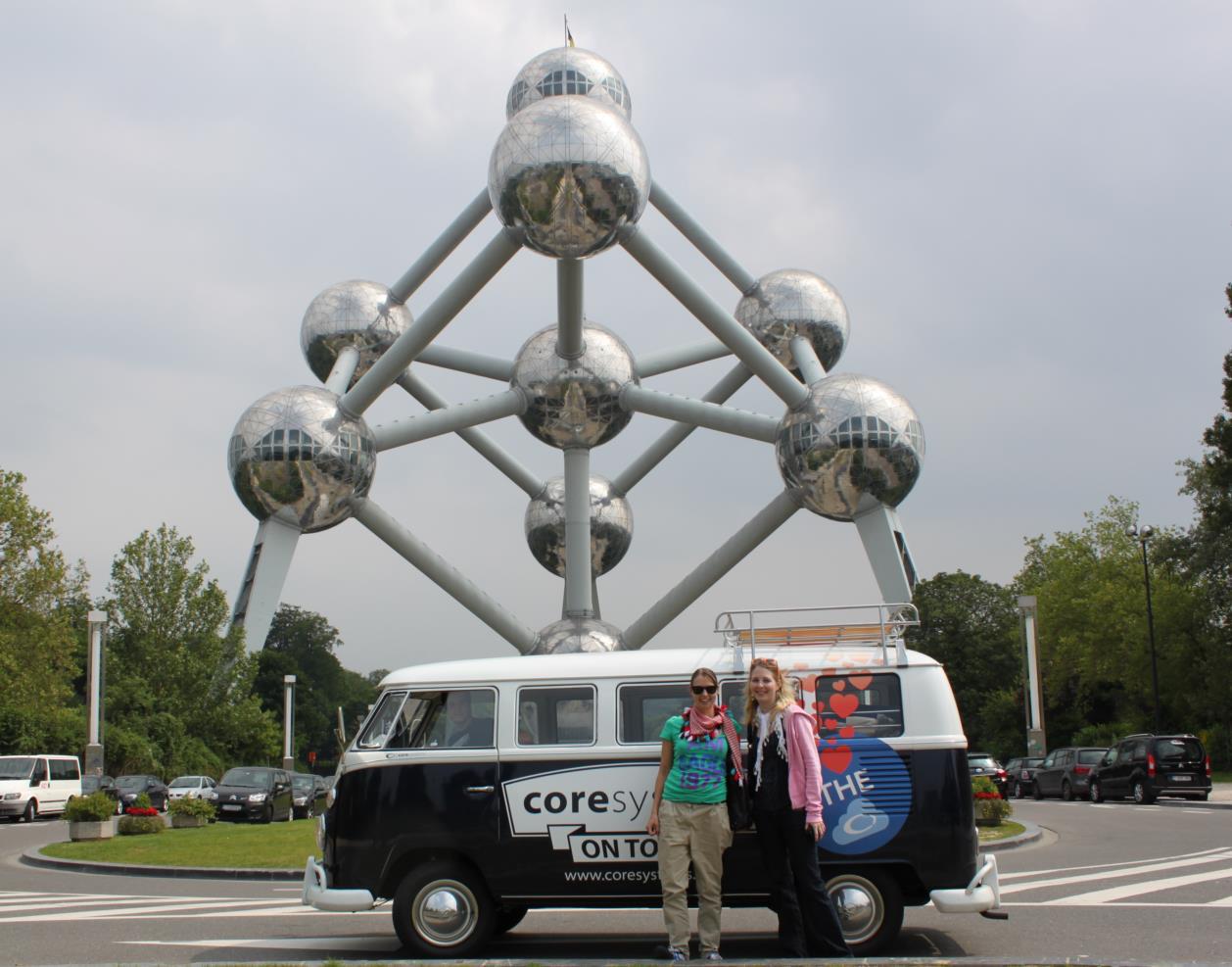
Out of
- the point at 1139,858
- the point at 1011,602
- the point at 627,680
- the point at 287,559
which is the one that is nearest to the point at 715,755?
the point at 627,680

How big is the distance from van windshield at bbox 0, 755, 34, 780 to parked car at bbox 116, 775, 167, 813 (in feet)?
6.96

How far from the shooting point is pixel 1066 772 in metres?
31.9

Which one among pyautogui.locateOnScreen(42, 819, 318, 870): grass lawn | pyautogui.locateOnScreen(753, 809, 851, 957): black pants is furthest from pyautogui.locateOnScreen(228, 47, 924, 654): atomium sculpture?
pyautogui.locateOnScreen(753, 809, 851, 957): black pants

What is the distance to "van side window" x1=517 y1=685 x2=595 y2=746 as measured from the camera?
8.45 metres

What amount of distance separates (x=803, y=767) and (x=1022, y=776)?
102 feet

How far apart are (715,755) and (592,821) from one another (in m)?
1.11

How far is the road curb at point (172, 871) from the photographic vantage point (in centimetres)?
1514

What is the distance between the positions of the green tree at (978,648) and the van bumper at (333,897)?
59.2m

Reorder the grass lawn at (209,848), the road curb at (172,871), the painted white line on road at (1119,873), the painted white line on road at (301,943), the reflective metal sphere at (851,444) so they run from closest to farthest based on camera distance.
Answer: the painted white line on road at (301,943)
the painted white line on road at (1119,873)
the road curb at (172,871)
the grass lawn at (209,848)
the reflective metal sphere at (851,444)

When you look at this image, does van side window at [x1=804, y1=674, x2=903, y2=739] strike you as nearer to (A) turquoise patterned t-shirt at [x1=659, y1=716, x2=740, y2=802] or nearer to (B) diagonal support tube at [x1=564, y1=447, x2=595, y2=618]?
(A) turquoise patterned t-shirt at [x1=659, y1=716, x2=740, y2=802]

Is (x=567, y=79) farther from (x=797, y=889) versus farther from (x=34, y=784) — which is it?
(x=34, y=784)

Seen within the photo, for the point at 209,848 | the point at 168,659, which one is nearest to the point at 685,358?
the point at 209,848

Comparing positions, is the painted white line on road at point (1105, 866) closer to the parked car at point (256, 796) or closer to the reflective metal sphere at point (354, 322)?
the reflective metal sphere at point (354, 322)

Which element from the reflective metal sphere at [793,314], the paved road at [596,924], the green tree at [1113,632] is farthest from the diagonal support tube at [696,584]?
the green tree at [1113,632]
